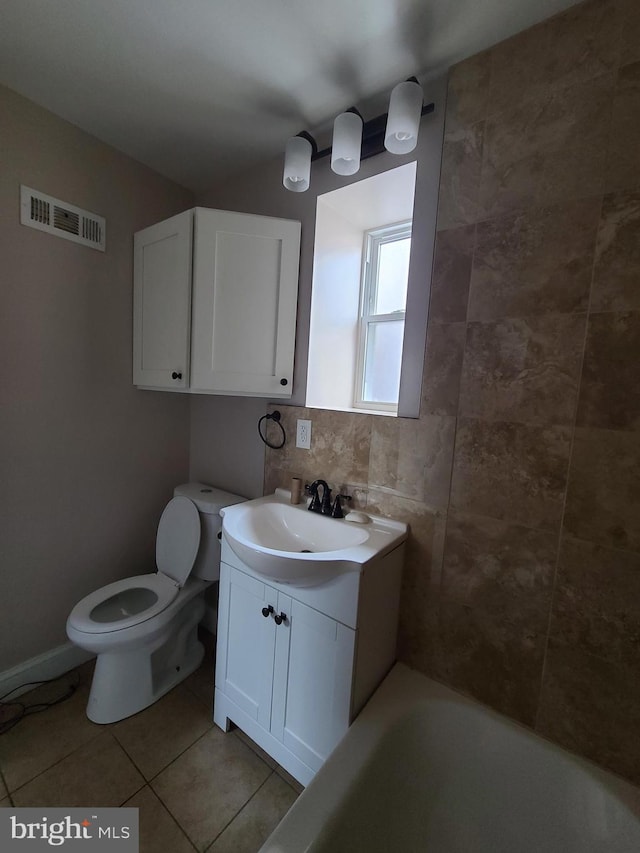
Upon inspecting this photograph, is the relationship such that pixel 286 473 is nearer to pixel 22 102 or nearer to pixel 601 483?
pixel 601 483

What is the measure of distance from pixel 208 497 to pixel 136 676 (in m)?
0.76

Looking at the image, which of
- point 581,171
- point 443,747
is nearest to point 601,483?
point 581,171

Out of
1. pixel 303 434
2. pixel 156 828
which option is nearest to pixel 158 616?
pixel 156 828

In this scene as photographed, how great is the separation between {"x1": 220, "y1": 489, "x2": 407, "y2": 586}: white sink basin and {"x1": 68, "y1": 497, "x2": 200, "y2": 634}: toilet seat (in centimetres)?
43

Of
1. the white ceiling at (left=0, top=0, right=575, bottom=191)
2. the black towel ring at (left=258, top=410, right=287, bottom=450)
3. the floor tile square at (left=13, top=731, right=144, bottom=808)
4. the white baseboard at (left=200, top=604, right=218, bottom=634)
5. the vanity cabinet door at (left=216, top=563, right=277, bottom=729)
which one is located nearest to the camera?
the white ceiling at (left=0, top=0, right=575, bottom=191)

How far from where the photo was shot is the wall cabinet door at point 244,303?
132 centimetres

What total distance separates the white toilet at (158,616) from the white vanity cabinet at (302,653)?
32cm

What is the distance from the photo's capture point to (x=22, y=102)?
1263 millimetres

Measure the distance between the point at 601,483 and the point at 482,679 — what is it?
0.74 meters

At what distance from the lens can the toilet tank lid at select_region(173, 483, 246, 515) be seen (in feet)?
5.15

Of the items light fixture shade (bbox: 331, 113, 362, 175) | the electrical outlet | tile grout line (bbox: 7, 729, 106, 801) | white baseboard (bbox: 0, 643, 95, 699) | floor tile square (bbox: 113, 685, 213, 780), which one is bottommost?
floor tile square (bbox: 113, 685, 213, 780)

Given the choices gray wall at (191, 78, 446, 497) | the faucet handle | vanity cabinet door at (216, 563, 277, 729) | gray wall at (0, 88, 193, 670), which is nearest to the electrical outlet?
gray wall at (191, 78, 446, 497)

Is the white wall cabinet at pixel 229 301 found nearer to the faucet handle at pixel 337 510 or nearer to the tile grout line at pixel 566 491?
the faucet handle at pixel 337 510

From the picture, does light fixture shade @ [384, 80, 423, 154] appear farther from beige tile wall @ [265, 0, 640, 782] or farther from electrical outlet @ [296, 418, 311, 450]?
electrical outlet @ [296, 418, 311, 450]
